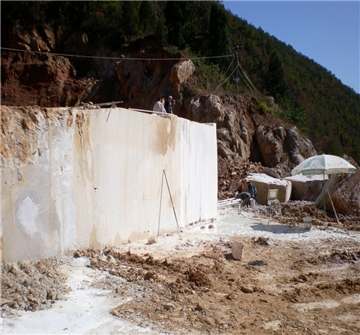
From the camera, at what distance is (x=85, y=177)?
7957 millimetres

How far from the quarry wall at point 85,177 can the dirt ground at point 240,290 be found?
0.66 metres

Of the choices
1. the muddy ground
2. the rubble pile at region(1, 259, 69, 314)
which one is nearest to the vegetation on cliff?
the muddy ground

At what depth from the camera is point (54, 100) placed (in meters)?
31.0

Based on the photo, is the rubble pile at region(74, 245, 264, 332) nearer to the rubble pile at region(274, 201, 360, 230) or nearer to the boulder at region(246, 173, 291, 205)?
the rubble pile at region(274, 201, 360, 230)

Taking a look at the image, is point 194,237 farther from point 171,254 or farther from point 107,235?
point 107,235

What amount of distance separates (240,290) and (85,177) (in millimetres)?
2999

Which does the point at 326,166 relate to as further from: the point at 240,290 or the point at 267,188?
the point at 240,290

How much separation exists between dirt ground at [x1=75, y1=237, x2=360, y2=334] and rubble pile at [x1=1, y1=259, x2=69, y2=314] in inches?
31.6

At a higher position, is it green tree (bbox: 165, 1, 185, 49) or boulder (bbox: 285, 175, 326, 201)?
green tree (bbox: 165, 1, 185, 49)

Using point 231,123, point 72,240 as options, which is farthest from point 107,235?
point 231,123

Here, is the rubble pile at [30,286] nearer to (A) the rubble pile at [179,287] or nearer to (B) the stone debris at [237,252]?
(A) the rubble pile at [179,287]

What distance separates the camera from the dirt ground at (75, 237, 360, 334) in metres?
5.81

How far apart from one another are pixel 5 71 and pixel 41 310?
28.3 m

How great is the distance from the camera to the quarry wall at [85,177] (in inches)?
265
